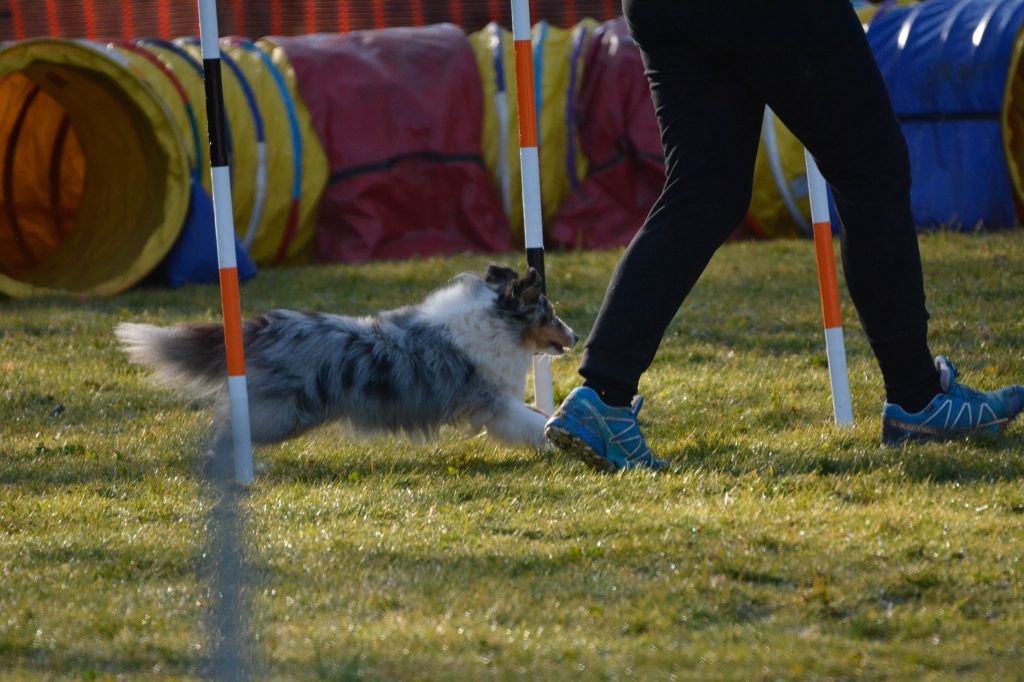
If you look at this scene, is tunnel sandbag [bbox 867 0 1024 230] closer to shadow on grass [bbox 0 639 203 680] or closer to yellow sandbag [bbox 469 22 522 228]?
yellow sandbag [bbox 469 22 522 228]

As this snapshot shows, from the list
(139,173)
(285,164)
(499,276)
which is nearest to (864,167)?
(499,276)

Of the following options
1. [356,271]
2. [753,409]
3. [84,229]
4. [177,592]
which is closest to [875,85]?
[753,409]

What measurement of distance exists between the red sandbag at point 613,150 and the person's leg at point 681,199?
650cm

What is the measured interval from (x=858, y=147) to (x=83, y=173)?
25.0 ft

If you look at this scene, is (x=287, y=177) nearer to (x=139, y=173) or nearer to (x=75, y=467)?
(x=139, y=173)

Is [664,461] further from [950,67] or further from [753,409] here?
[950,67]

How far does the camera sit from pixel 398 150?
10.4 meters

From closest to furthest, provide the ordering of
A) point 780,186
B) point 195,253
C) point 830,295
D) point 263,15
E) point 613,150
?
point 830,295
point 195,253
point 780,186
point 613,150
point 263,15

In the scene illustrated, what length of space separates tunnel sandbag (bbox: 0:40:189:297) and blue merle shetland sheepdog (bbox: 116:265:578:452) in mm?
3886

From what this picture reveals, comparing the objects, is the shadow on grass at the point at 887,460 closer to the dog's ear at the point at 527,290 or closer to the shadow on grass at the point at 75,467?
the dog's ear at the point at 527,290

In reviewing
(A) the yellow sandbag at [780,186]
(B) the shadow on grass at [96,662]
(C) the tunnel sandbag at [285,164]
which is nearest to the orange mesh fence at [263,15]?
(C) the tunnel sandbag at [285,164]

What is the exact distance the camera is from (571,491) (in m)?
3.88

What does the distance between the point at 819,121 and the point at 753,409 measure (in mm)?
1577

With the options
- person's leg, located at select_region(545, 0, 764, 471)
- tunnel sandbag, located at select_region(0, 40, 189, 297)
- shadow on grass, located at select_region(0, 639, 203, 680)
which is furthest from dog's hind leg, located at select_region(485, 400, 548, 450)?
tunnel sandbag, located at select_region(0, 40, 189, 297)
